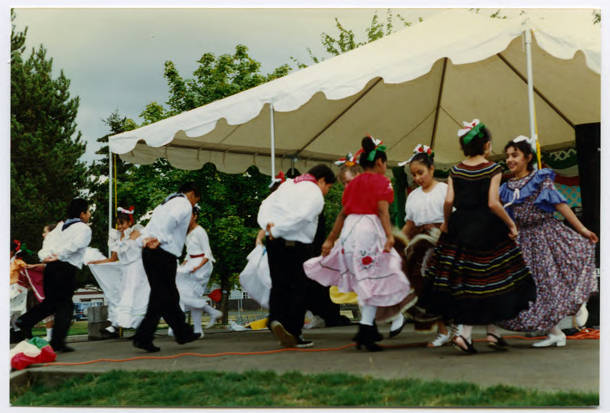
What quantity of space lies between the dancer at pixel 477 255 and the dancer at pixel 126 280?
4.57 meters

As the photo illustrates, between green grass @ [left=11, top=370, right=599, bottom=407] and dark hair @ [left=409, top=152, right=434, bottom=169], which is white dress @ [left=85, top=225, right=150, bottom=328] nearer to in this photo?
green grass @ [left=11, top=370, right=599, bottom=407]

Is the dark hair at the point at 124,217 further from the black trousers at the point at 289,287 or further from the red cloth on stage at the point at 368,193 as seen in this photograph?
the red cloth on stage at the point at 368,193

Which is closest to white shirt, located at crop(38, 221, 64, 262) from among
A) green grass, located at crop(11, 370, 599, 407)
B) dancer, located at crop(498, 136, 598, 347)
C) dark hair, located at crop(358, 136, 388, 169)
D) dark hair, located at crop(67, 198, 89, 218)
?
dark hair, located at crop(67, 198, 89, 218)

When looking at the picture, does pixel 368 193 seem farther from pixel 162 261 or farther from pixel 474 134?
pixel 162 261

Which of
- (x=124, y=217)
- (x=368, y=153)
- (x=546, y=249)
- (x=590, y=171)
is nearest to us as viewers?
(x=546, y=249)

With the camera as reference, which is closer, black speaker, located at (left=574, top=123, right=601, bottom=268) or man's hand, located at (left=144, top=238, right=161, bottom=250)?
man's hand, located at (left=144, top=238, right=161, bottom=250)

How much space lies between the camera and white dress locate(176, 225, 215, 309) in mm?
8273

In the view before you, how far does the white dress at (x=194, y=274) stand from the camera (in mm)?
8273

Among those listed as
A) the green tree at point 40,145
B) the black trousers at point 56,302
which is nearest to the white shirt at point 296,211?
the black trousers at point 56,302

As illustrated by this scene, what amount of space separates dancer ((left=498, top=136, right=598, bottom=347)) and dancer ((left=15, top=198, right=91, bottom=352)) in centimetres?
444

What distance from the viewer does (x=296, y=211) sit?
6.21 meters

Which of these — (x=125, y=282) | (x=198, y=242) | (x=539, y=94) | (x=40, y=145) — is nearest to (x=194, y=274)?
(x=198, y=242)

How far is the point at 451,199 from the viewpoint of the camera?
5324 millimetres

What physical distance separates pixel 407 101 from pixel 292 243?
17.0 ft
